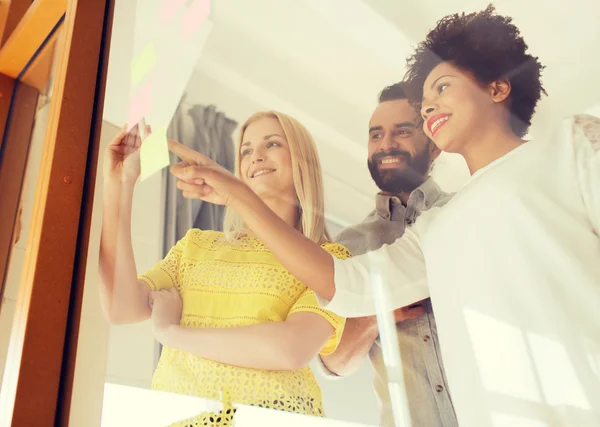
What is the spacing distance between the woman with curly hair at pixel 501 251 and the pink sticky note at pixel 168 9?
1.99 feet

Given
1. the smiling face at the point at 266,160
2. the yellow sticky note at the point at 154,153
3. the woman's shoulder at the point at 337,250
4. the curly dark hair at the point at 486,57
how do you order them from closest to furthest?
the curly dark hair at the point at 486,57 < the woman's shoulder at the point at 337,250 < the smiling face at the point at 266,160 < the yellow sticky note at the point at 154,153

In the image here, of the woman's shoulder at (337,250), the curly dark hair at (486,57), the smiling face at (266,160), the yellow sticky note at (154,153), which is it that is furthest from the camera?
the yellow sticky note at (154,153)

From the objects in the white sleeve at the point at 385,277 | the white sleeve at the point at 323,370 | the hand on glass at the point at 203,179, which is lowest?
the white sleeve at the point at 323,370

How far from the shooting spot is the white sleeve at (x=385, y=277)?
597mm

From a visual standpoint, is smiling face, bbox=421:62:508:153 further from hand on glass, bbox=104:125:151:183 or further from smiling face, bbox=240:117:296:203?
hand on glass, bbox=104:125:151:183

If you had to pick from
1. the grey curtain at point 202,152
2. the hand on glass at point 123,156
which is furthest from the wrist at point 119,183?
the grey curtain at point 202,152

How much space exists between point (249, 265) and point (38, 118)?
1.05m

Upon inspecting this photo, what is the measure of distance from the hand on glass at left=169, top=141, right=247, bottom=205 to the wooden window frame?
244 millimetres

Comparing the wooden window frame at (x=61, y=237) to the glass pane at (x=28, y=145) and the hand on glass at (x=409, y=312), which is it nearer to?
the glass pane at (x=28, y=145)

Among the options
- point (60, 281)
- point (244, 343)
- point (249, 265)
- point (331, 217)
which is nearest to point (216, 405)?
point (244, 343)

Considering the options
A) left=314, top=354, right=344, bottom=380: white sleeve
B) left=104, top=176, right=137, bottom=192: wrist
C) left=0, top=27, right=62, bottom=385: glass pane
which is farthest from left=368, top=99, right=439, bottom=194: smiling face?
left=0, top=27, right=62, bottom=385: glass pane

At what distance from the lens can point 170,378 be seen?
0.78m

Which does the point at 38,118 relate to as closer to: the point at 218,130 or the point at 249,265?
the point at 218,130

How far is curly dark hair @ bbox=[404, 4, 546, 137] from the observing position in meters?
0.55
